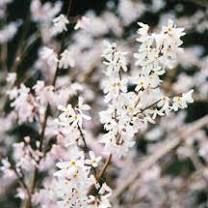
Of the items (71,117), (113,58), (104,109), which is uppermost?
(113,58)

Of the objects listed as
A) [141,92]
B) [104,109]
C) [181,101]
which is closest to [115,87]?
[141,92]

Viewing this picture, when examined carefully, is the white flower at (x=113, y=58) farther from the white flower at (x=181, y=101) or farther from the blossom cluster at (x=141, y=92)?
the white flower at (x=181, y=101)

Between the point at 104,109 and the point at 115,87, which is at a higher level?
the point at 115,87

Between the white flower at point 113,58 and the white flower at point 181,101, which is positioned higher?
the white flower at point 113,58

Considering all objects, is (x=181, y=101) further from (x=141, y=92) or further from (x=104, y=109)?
(x=104, y=109)

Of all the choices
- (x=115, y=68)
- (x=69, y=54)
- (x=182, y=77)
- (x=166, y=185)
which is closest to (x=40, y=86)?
(x=69, y=54)

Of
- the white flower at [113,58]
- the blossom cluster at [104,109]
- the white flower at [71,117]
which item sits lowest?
the blossom cluster at [104,109]

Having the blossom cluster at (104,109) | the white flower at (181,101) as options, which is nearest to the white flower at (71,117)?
the blossom cluster at (104,109)

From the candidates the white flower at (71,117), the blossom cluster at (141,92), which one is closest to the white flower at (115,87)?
the blossom cluster at (141,92)

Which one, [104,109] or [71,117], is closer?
[71,117]

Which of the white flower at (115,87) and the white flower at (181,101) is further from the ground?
the white flower at (115,87)

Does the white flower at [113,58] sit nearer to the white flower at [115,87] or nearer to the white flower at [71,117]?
the white flower at [115,87]
